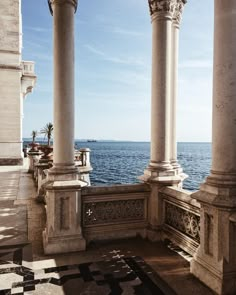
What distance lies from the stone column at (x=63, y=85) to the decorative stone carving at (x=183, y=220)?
232 centimetres

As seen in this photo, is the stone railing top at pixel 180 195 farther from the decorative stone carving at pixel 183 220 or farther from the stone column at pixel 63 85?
the stone column at pixel 63 85

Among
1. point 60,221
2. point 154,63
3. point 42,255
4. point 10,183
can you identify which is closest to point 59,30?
point 154,63

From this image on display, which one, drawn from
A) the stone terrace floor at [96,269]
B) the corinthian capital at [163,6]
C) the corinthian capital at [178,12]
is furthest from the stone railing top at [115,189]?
the corinthian capital at [178,12]

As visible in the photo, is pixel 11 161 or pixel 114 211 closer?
pixel 114 211

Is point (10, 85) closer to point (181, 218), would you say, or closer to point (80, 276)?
point (181, 218)

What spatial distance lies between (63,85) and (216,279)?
4703 millimetres

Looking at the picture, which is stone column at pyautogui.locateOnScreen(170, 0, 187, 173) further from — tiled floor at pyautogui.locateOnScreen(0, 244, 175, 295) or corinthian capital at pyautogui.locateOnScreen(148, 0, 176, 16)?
tiled floor at pyautogui.locateOnScreen(0, 244, 175, 295)

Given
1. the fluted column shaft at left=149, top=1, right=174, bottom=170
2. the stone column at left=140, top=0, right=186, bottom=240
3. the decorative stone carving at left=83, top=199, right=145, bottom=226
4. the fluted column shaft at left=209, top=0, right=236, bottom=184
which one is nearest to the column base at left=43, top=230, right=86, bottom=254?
the decorative stone carving at left=83, top=199, right=145, bottom=226

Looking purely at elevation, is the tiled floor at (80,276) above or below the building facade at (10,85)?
below

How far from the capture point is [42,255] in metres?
5.70

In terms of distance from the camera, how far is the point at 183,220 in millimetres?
5941

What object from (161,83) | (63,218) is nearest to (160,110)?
(161,83)

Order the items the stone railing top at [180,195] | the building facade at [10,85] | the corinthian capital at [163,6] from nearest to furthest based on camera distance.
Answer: the stone railing top at [180,195] < the corinthian capital at [163,6] < the building facade at [10,85]

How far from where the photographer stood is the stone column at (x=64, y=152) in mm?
6008
